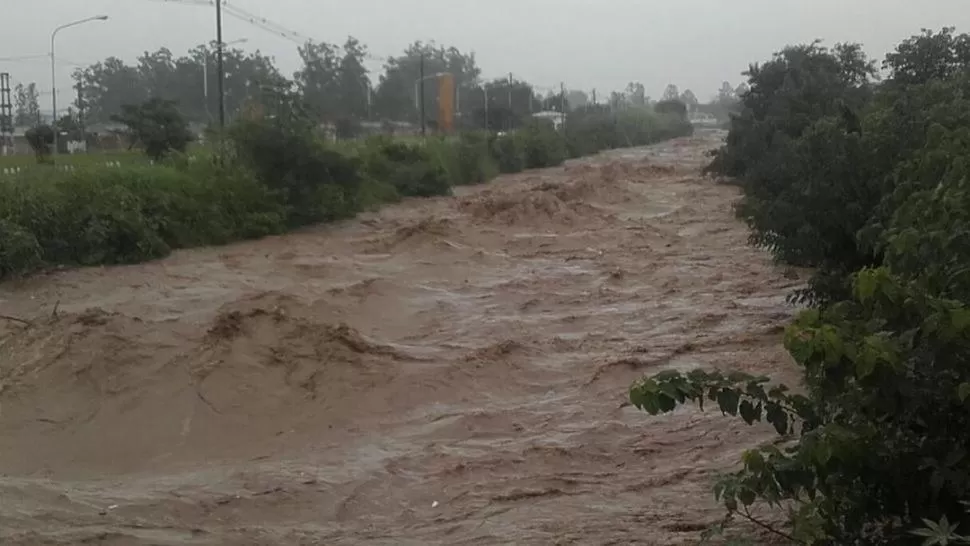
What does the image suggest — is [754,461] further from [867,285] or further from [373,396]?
[373,396]

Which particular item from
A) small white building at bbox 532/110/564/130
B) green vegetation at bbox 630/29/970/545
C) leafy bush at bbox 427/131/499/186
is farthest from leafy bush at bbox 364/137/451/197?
small white building at bbox 532/110/564/130

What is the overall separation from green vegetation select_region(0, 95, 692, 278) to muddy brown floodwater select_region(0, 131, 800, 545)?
0.65m

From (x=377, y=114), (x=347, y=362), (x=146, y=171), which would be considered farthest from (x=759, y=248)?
(x=377, y=114)

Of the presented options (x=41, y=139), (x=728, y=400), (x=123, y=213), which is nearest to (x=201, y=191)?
(x=123, y=213)

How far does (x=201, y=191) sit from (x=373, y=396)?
35.2 feet

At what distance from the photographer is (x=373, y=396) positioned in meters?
9.71

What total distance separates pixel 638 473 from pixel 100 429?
4.65 m

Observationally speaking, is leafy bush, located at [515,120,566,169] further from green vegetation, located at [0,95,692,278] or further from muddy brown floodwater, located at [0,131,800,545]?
muddy brown floodwater, located at [0,131,800,545]

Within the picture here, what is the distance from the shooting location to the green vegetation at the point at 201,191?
15859 millimetres

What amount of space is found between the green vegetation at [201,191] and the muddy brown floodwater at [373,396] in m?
0.65

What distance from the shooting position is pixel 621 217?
24.2m

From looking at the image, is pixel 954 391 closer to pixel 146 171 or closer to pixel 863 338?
pixel 863 338

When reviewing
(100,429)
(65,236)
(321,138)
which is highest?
(321,138)

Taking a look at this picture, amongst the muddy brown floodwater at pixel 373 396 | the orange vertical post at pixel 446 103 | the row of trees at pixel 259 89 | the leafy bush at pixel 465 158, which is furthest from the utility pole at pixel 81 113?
the orange vertical post at pixel 446 103
